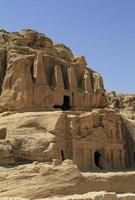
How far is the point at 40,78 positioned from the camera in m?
45.3

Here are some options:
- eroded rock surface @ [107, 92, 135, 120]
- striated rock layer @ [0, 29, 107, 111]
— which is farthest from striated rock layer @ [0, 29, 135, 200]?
eroded rock surface @ [107, 92, 135, 120]

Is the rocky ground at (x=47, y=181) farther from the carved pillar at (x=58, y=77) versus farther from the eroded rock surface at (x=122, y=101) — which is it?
the eroded rock surface at (x=122, y=101)

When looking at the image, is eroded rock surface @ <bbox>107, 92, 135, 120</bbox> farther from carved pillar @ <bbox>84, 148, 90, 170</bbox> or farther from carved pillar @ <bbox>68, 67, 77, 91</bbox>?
carved pillar @ <bbox>84, 148, 90, 170</bbox>

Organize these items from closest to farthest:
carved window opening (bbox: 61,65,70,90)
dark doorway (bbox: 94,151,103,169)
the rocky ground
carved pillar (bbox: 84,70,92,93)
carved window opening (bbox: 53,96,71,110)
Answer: the rocky ground < dark doorway (bbox: 94,151,103,169) < carved window opening (bbox: 53,96,71,110) < carved window opening (bbox: 61,65,70,90) < carved pillar (bbox: 84,70,92,93)

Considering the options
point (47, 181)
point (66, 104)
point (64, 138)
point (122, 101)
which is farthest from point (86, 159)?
point (122, 101)

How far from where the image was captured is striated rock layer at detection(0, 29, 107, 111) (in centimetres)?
4419

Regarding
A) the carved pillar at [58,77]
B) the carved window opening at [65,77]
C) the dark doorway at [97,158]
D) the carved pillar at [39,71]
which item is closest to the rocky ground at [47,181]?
the dark doorway at [97,158]

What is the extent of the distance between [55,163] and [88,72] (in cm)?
2121

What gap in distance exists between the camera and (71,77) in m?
48.1

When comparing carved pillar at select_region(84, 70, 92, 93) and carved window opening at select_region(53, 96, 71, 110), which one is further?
carved pillar at select_region(84, 70, 92, 93)

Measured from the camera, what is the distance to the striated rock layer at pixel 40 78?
4419 cm

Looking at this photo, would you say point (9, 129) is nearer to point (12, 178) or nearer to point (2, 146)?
point (2, 146)

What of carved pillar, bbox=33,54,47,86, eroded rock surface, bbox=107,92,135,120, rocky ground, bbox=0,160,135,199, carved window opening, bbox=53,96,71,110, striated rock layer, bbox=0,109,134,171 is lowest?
rocky ground, bbox=0,160,135,199

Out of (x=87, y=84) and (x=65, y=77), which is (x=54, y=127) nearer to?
(x=65, y=77)
